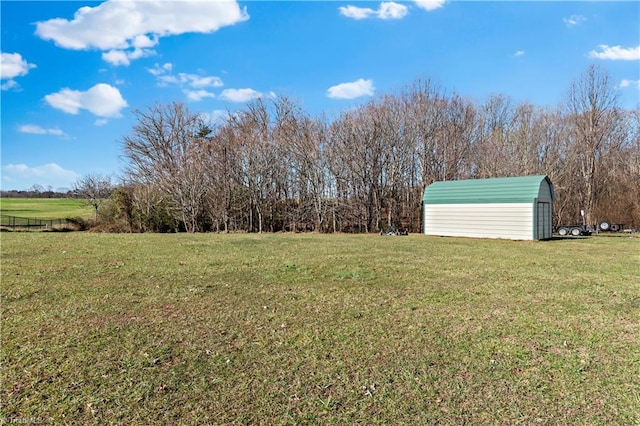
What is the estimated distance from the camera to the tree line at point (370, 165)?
20500 millimetres

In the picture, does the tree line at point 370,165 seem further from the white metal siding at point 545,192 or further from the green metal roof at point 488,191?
the white metal siding at point 545,192

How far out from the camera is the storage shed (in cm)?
1421

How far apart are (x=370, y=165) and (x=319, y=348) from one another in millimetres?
18142

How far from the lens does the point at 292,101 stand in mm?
22969

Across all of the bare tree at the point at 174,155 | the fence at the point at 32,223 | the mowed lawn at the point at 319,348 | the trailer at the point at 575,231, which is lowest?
the mowed lawn at the point at 319,348

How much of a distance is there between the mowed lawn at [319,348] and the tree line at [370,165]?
14.6 m

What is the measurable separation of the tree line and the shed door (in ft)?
23.3

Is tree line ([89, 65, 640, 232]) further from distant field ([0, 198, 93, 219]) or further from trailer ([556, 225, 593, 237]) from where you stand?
distant field ([0, 198, 93, 219])

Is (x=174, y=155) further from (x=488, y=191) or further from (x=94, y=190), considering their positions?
(x=488, y=191)

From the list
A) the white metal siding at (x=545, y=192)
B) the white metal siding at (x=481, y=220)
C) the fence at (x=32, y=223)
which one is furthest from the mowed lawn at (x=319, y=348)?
the fence at (x=32, y=223)

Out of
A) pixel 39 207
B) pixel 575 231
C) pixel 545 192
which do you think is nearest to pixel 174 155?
pixel 545 192

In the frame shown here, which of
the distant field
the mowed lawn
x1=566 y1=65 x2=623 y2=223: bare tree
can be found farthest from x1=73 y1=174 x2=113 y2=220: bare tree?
x1=566 y1=65 x2=623 y2=223: bare tree

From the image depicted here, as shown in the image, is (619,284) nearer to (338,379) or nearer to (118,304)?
(338,379)

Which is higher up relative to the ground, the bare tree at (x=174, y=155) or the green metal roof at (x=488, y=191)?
the bare tree at (x=174, y=155)
